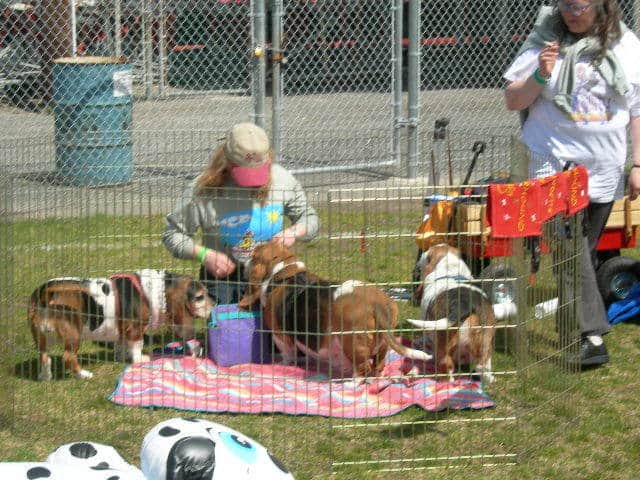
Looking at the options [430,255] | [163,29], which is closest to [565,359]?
[430,255]

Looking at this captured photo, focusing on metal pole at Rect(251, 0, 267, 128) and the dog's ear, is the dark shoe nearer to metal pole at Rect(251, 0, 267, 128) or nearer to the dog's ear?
the dog's ear

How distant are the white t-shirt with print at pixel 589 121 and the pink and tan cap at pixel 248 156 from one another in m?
1.29

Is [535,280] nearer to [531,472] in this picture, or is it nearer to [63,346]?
[531,472]

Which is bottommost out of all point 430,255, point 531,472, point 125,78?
point 531,472

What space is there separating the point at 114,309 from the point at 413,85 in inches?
220

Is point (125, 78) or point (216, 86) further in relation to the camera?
point (216, 86)

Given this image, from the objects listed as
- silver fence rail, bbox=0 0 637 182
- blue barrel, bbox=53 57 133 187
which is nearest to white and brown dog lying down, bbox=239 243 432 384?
blue barrel, bbox=53 57 133 187

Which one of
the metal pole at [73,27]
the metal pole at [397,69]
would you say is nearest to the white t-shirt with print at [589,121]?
the metal pole at [397,69]

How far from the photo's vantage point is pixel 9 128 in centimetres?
1109

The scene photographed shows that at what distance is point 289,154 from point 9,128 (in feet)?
9.24

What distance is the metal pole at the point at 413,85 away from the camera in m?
10.1

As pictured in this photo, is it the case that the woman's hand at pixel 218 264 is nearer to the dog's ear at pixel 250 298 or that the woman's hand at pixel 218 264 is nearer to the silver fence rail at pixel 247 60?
the dog's ear at pixel 250 298

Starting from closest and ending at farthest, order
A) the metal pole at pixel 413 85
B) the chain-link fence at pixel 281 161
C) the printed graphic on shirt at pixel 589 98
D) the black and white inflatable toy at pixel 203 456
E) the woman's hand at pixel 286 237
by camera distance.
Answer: the black and white inflatable toy at pixel 203 456 < the chain-link fence at pixel 281 161 < the woman's hand at pixel 286 237 < the printed graphic on shirt at pixel 589 98 < the metal pole at pixel 413 85

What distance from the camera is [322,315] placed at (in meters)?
4.73
